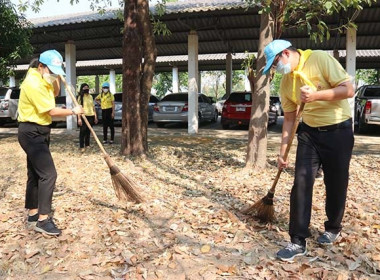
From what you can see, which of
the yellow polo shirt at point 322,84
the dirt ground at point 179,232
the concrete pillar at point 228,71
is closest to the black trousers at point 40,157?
the dirt ground at point 179,232

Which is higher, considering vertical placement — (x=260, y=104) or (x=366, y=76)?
(x=366, y=76)

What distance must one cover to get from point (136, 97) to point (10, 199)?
341 centimetres

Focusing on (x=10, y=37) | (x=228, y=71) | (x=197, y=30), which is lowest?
(x=228, y=71)

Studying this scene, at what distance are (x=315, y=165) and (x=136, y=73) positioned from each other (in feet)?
17.6

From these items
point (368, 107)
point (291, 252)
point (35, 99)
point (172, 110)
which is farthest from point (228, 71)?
point (291, 252)

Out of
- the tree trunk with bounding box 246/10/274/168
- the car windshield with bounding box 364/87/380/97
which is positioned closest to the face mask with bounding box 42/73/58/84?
the tree trunk with bounding box 246/10/274/168

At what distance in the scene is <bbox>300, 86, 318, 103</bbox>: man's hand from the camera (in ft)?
9.58

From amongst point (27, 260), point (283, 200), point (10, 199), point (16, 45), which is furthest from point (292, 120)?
point (16, 45)

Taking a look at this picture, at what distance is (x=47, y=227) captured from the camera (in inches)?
152

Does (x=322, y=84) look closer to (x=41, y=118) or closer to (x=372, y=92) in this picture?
(x=41, y=118)

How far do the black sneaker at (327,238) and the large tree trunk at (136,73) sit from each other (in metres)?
5.09

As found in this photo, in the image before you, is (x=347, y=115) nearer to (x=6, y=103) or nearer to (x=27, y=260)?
(x=27, y=260)

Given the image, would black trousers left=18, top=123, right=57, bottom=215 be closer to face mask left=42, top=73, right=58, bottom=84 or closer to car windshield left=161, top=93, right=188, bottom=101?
face mask left=42, top=73, right=58, bottom=84

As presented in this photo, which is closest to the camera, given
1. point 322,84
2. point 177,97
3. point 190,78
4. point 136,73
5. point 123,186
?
point 322,84
